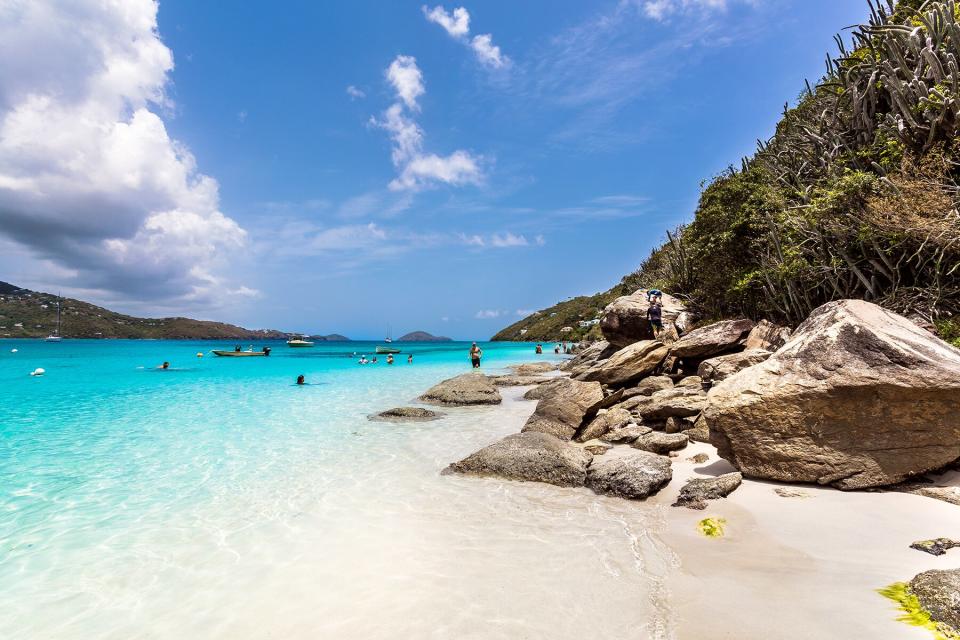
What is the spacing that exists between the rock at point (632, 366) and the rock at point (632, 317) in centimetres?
569

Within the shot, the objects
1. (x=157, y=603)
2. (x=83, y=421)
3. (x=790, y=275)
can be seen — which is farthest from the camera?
(x=83, y=421)

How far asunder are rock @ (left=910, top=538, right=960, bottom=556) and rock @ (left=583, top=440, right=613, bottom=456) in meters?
5.21

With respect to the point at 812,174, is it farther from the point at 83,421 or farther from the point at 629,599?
the point at 83,421

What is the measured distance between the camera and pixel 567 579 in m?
4.85

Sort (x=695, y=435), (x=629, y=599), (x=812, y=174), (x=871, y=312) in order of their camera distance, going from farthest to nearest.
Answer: (x=812, y=174)
(x=695, y=435)
(x=871, y=312)
(x=629, y=599)

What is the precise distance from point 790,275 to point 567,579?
13484 mm

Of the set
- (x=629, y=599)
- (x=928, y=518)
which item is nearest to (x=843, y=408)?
(x=928, y=518)

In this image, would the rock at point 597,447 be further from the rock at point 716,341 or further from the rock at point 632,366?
the rock at point 716,341

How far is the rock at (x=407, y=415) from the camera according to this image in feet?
49.3

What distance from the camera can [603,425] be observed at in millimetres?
11266

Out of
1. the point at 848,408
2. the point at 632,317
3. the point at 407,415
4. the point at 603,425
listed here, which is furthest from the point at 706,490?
the point at 632,317

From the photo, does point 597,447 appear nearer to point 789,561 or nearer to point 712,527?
point 712,527

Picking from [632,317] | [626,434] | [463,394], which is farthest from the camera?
[632,317]

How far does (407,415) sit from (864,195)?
584 inches
